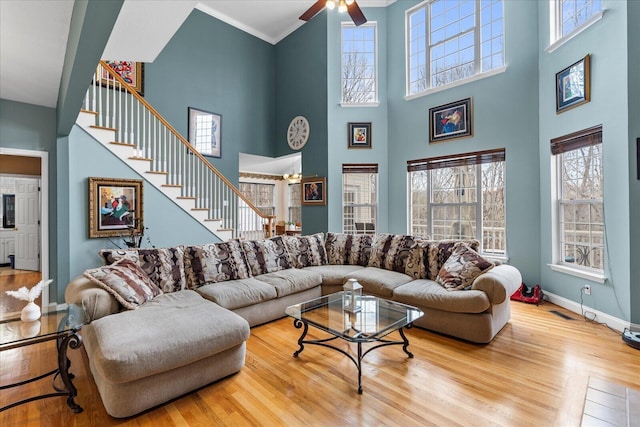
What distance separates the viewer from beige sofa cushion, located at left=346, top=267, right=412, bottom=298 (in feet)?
10.9

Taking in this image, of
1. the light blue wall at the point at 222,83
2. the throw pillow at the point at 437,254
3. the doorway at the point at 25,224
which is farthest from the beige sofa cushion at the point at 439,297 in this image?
the doorway at the point at 25,224

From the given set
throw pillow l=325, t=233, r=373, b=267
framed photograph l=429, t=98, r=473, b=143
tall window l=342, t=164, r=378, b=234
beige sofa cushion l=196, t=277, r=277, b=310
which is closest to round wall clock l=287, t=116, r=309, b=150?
tall window l=342, t=164, r=378, b=234

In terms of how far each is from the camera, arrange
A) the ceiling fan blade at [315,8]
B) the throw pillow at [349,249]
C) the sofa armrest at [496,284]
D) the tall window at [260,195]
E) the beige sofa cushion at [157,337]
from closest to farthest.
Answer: the beige sofa cushion at [157,337] < the sofa armrest at [496,284] < the ceiling fan blade at [315,8] < the throw pillow at [349,249] < the tall window at [260,195]

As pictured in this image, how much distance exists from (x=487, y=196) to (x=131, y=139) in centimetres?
538

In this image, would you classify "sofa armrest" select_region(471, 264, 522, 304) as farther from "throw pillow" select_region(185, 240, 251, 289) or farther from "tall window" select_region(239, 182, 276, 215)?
"tall window" select_region(239, 182, 276, 215)

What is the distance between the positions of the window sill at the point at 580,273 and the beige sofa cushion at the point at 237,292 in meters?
3.44

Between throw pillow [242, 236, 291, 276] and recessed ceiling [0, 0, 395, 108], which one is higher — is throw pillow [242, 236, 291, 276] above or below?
below

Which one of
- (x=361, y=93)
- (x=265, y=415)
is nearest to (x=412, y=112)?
(x=361, y=93)

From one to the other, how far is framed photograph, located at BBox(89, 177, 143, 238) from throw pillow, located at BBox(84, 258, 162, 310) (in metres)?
1.71

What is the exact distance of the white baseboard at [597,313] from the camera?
116 inches

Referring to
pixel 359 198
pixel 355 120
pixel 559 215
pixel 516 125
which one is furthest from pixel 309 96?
pixel 559 215

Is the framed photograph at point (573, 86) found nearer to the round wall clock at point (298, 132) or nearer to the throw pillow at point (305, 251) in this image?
the throw pillow at point (305, 251)

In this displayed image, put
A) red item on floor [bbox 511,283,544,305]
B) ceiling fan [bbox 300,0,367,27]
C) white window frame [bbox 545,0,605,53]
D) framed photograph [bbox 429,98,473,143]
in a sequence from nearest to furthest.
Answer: ceiling fan [bbox 300,0,367,27] → white window frame [bbox 545,0,605,53] → red item on floor [bbox 511,283,544,305] → framed photograph [bbox 429,98,473,143]

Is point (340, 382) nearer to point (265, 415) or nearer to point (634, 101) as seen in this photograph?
point (265, 415)
